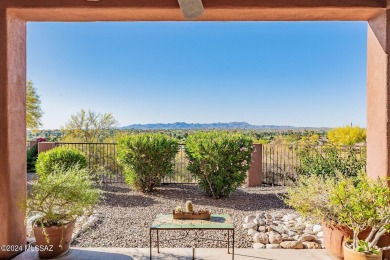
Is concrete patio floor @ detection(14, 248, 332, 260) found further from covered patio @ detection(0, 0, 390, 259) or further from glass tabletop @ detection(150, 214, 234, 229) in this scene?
glass tabletop @ detection(150, 214, 234, 229)

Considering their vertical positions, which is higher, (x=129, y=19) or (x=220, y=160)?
(x=129, y=19)

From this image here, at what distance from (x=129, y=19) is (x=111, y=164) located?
751cm

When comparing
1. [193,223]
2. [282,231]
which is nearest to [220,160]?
[282,231]

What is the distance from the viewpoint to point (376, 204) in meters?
2.71

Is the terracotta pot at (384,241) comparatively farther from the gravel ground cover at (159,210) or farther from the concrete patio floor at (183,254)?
the gravel ground cover at (159,210)

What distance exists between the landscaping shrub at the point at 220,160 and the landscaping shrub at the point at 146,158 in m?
0.70

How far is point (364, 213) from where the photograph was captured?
271 centimetres

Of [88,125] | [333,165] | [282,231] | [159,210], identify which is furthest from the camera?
[88,125]

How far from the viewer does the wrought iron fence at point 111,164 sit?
26.8 feet

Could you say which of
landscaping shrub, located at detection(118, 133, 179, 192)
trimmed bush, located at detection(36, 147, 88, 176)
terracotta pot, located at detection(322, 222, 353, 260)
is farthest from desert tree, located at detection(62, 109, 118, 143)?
terracotta pot, located at detection(322, 222, 353, 260)

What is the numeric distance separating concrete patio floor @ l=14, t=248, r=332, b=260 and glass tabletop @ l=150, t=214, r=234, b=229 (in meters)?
0.38

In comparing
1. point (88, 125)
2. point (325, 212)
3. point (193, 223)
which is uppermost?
point (88, 125)

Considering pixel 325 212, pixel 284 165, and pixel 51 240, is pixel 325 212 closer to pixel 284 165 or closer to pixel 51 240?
pixel 51 240

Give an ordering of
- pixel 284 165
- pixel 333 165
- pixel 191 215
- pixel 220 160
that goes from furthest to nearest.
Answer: pixel 284 165, pixel 220 160, pixel 333 165, pixel 191 215
